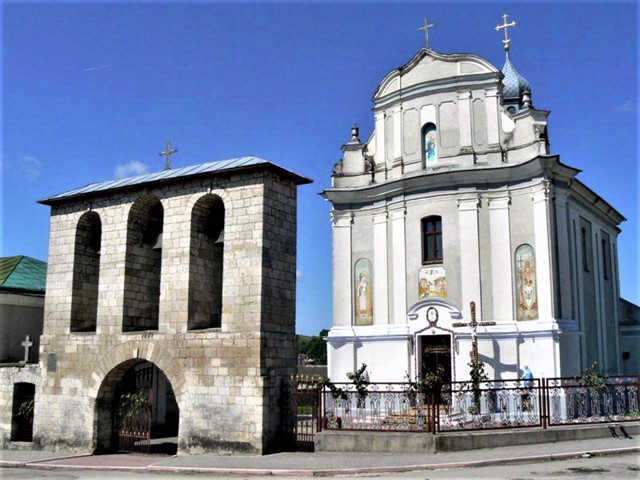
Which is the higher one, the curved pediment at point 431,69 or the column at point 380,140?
the curved pediment at point 431,69

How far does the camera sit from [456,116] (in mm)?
24609

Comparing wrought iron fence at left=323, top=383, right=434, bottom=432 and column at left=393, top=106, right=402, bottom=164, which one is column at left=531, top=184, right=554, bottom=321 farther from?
wrought iron fence at left=323, top=383, right=434, bottom=432

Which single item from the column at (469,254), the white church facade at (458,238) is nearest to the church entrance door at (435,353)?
the white church facade at (458,238)

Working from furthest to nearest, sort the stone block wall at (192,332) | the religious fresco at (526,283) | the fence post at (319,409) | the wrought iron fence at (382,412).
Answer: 1. the religious fresco at (526,283)
2. the fence post at (319,409)
3. the stone block wall at (192,332)
4. the wrought iron fence at (382,412)

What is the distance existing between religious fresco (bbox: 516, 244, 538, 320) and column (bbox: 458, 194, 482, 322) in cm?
137

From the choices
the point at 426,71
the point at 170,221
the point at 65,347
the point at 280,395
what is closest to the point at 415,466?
the point at 280,395

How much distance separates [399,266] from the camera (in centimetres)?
2480

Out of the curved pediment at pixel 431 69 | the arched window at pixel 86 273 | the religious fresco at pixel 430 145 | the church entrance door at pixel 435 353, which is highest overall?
the curved pediment at pixel 431 69

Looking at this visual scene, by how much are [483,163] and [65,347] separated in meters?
15.6

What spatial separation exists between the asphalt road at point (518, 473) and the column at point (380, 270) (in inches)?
485

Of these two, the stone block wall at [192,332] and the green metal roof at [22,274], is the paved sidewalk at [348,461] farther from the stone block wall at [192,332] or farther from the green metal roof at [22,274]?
the green metal roof at [22,274]

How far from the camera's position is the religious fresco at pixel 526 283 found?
2233 cm

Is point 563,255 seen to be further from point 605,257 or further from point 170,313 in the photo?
point 170,313

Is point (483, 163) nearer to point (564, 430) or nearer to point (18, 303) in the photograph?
point (564, 430)
